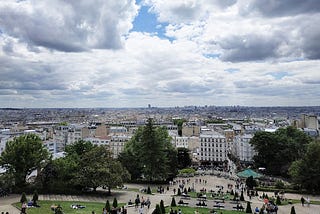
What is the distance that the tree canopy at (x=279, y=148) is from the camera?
233 feet

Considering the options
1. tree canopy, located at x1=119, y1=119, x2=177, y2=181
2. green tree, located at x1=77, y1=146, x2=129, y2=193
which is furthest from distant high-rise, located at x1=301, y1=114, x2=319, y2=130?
green tree, located at x1=77, y1=146, x2=129, y2=193

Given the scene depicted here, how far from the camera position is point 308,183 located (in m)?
46.5

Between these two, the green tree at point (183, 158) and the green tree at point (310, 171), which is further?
the green tree at point (183, 158)

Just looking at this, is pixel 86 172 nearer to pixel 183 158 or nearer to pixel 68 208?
pixel 68 208

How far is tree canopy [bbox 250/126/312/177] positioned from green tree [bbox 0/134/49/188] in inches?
2077

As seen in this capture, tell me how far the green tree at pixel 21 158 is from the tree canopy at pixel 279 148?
173 ft

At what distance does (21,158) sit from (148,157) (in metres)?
21.0

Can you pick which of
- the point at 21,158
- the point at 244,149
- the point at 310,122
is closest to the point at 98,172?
the point at 21,158

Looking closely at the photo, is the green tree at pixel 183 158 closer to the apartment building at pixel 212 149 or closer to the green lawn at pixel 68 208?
the apartment building at pixel 212 149

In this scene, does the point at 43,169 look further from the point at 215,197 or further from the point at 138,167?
the point at 215,197

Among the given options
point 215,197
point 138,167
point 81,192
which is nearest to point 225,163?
point 138,167

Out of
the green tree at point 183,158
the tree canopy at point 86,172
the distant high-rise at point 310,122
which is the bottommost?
the green tree at point 183,158

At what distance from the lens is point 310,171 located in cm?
4619

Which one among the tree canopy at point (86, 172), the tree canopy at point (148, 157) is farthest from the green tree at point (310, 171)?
the tree canopy at point (86, 172)
